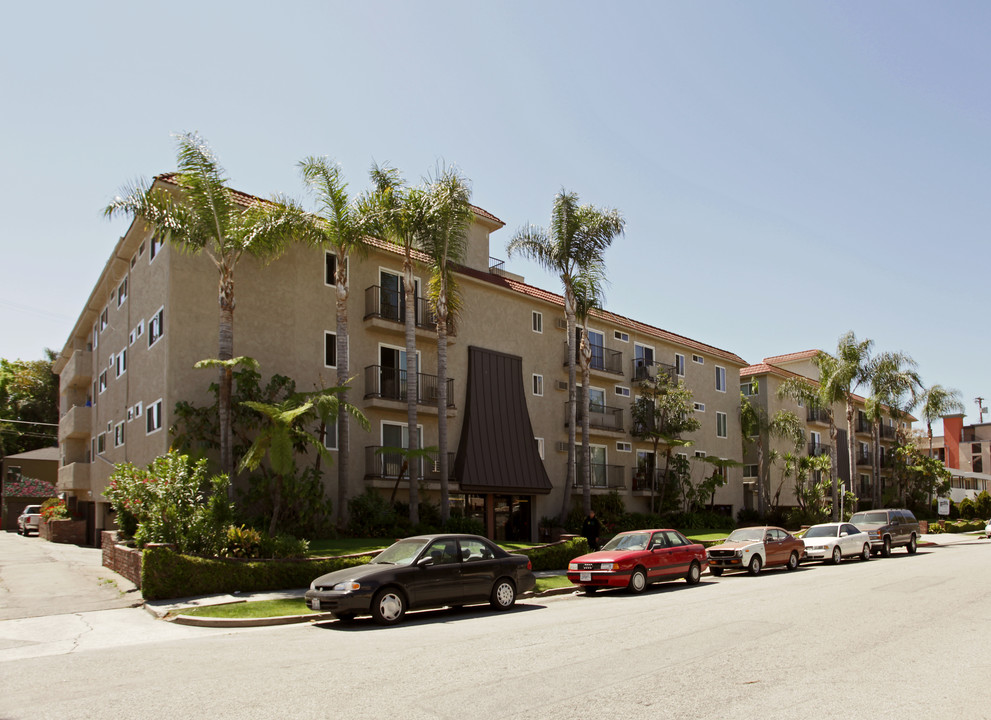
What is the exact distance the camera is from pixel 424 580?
13883 millimetres

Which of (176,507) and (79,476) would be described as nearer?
(176,507)

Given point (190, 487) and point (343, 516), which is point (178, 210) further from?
point (343, 516)

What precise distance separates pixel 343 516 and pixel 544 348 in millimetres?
13605

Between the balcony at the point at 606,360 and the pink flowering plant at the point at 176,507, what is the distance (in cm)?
2153

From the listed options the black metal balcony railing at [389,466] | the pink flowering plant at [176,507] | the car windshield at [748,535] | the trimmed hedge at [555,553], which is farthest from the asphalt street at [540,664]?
the black metal balcony railing at [389,466]

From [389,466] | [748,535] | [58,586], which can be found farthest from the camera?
[389,466]

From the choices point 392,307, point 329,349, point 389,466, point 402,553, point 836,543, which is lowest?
point 836,543

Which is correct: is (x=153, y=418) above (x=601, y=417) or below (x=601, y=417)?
below

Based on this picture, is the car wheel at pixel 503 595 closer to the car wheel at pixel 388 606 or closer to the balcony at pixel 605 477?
the car wheel at pixel 388 606

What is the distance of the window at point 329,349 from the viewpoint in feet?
86.6

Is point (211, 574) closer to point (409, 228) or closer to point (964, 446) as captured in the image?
point (409, 228)

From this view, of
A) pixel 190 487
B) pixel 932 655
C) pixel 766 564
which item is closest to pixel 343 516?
pixel 190 487

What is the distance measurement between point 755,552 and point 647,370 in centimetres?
1717

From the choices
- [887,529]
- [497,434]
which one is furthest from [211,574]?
[887,529]
